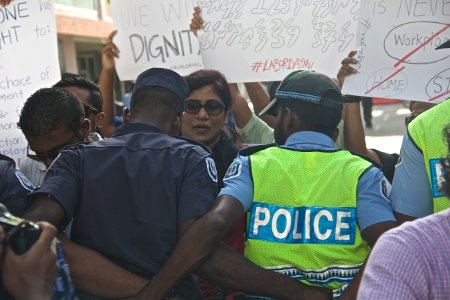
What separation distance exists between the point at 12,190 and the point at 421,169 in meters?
1.37

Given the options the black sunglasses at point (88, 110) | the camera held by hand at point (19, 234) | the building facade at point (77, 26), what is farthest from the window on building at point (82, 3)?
the camera held by hand at point (19, 234)

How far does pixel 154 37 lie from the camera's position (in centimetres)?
412

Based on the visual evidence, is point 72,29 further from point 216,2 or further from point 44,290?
point 44,290

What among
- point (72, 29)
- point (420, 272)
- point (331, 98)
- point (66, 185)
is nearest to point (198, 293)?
point (66, 185)

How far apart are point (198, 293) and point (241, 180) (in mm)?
439

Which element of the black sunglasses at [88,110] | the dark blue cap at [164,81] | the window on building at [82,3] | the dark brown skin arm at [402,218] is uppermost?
the window on building at [82,3]

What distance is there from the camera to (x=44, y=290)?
140 centimetres

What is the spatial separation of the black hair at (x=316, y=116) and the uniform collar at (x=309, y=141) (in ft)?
0.11

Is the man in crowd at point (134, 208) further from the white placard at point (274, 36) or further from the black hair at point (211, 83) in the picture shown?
the white placard at point (274, 36)

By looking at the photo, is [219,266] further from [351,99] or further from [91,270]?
[351,99]

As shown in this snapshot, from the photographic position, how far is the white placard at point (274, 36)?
12.0ft

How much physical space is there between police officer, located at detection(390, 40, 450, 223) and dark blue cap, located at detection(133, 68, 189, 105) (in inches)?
33.5

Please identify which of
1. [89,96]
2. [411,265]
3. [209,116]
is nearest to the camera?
[411,265]

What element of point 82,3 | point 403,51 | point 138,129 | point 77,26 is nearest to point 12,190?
point 138,129
